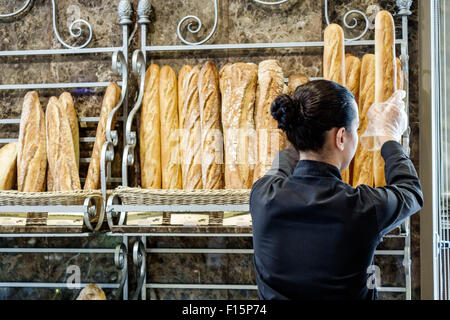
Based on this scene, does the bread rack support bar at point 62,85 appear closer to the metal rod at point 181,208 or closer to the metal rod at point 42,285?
the metal rod at point 181,208

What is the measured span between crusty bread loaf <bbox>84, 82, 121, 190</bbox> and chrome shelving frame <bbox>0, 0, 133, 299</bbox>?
0.08ft

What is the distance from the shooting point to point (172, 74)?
161 cm

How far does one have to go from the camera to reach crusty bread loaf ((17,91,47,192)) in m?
1.54

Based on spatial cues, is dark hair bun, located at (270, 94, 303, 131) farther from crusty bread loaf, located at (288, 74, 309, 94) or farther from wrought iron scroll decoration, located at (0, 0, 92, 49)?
wrought iron scroll decoration, located at (0, 0, 92, 49)

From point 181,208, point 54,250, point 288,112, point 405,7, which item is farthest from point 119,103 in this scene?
point 405,7

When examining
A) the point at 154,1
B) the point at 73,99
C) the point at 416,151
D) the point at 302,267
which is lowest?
the point at 302,267

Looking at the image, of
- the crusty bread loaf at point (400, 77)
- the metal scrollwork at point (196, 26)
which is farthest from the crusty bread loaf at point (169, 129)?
the crusty bread loaf at point (400, 77)

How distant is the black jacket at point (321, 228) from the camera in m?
0.99

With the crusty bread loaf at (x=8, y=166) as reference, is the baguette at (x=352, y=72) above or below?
above

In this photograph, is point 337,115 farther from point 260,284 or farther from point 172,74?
point 172,74

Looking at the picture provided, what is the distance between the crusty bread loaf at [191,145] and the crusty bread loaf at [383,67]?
1.73 feet

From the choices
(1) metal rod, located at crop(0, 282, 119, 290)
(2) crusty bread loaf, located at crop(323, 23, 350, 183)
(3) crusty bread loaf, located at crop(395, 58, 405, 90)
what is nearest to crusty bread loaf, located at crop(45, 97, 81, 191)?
(1) metal rod, located at crop(0, 282, 119, 290)
